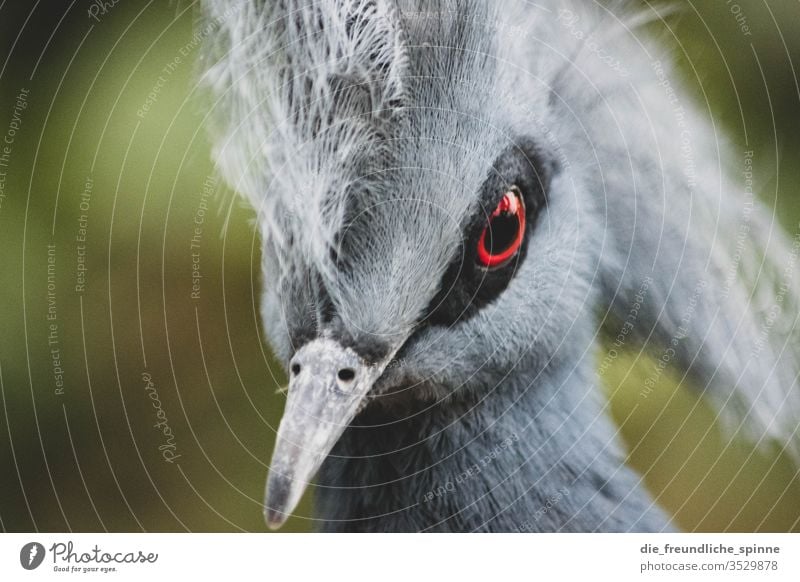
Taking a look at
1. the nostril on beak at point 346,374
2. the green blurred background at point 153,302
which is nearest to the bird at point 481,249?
the nostril on beak at point 346,374

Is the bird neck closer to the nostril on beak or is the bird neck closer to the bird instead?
the bird

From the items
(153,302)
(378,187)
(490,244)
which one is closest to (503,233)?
(490,244)

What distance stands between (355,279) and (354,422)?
248mm

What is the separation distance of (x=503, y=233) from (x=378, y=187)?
17cm

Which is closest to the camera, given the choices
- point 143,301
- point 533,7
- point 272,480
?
point 272,480

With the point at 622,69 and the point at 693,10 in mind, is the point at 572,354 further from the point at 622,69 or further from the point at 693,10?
the point at 693,10

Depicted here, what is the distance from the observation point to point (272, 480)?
0.87m

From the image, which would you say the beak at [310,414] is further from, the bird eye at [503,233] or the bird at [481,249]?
the bird eye at [503,233]

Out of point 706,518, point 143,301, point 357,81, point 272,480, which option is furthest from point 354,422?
point 706,518

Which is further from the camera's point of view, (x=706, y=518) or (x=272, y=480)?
(x=706, y=518)

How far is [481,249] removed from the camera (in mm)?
942

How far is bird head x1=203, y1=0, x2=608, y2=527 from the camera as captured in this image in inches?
34.9

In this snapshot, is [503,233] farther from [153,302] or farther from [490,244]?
[153,302]

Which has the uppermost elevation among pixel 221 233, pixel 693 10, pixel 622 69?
pixel 693 10
